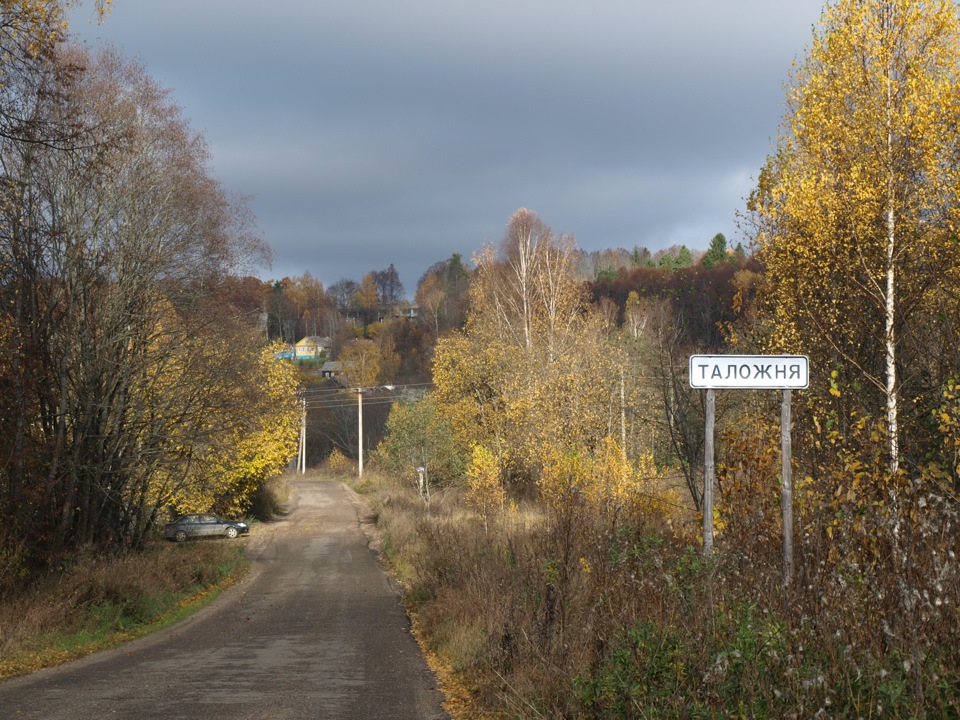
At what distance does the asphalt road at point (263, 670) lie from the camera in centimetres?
904

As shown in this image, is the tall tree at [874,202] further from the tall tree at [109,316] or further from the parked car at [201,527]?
the parked car at [201,527]

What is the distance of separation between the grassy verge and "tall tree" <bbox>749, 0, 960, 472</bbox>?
1204 centimetres

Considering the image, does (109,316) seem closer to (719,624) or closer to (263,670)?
(263,670)

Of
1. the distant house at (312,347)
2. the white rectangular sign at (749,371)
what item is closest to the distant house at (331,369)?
the distant house at (312,347)

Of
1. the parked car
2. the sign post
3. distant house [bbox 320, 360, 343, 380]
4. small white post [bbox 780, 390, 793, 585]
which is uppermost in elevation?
distant house [bbox 320, 360, 343, 380]

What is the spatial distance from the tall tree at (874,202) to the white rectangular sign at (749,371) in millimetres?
6848

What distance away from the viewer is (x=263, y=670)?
11.8 metres

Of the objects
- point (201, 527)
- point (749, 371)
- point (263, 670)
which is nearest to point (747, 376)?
point (749, 371)

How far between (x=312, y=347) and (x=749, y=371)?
398 feet

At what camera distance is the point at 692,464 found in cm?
1620

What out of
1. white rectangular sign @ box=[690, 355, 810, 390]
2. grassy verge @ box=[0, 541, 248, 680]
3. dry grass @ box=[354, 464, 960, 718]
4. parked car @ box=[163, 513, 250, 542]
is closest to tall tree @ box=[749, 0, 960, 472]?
dry grass @ box=[354, 464, 960, 718]

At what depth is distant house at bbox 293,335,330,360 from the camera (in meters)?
125

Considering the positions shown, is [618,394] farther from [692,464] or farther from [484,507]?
[692,464]

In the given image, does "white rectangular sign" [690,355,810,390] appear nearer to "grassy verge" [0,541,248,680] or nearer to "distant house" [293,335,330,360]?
"grassy verge" [0,541,248,680]
